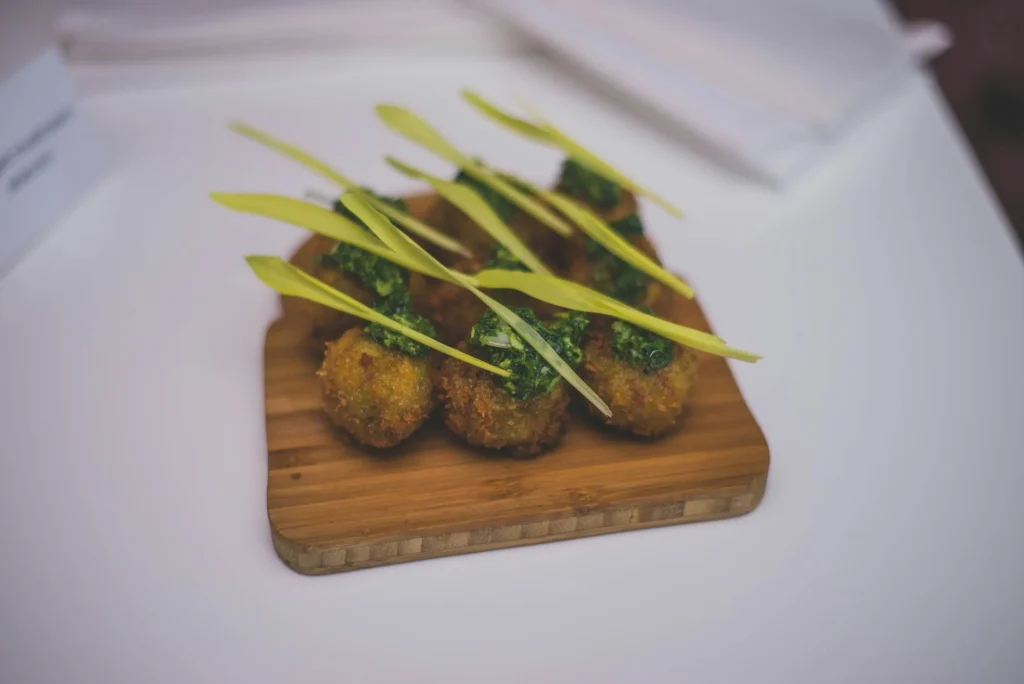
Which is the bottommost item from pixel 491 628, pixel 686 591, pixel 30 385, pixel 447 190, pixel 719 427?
pixel 30 385

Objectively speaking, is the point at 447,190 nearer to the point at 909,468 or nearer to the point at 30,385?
the point at 30,385

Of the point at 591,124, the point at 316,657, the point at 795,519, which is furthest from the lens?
the point at 591,124

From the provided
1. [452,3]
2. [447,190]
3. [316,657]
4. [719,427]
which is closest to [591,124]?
[452,3]

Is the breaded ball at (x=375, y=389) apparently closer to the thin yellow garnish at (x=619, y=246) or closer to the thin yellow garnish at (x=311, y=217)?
the thin yellow garnish at (x=311, y=217)

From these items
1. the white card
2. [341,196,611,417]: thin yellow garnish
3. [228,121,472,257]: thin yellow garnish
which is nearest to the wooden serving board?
[341,196,611,417]: thin yellow garnish

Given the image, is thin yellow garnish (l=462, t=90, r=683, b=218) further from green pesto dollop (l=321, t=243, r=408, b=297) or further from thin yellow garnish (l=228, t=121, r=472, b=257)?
green pesto dollop (l=321, t=243, r=408, b=297)

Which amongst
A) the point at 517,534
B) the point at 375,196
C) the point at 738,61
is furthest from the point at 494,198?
the point at 738,61

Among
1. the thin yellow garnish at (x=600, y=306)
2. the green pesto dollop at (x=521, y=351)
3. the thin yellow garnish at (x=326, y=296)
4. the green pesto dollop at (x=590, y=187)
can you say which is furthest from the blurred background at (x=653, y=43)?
the thin yellow garnish at (x=326, y=296)

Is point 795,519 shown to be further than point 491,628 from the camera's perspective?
Yes
